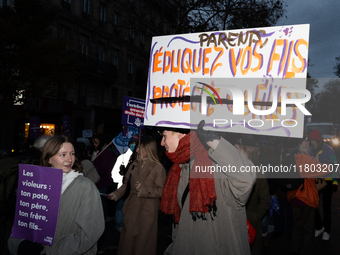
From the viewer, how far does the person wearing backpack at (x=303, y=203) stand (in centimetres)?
427

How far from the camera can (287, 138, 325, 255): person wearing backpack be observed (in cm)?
427

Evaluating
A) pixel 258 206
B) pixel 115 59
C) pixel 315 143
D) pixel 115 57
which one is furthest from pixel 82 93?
Answer: pixel 258 206

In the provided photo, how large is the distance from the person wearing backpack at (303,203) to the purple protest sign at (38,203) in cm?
343

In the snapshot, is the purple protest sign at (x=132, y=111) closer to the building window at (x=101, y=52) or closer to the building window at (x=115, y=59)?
the building window at (x=101, y=52)

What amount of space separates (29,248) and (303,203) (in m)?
3.73

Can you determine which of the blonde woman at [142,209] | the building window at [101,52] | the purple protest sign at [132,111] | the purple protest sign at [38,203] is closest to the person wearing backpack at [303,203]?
the blonde woman at [142,209]

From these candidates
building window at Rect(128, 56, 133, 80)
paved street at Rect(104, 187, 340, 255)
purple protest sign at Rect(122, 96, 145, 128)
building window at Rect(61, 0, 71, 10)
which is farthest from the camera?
building window at Rect(128, 56, 133, 80)

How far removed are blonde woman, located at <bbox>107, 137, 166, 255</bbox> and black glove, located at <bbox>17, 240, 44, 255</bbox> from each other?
1.71m

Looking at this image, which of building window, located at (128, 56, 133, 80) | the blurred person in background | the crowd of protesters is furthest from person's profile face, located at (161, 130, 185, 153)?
building window, located at (128, 56, 133, 80)

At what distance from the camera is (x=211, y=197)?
2168 mm

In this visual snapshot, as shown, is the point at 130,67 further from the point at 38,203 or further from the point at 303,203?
the point at 38,203

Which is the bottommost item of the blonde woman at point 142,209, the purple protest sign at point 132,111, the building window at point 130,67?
the blonde woman at point 142,209

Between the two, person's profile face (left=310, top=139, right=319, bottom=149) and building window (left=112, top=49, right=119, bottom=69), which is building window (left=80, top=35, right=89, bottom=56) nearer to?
building window (left=112, top=49, right=119, bottom=69)

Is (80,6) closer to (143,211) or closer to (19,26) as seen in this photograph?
(19,26)
